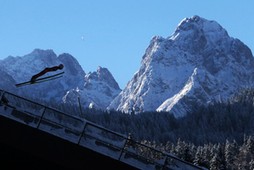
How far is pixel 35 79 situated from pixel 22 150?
3189mm

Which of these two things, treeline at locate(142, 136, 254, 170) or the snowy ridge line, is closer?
the snowy ridge line

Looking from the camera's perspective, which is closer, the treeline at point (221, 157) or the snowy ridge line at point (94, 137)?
the snowy ridge line at point (94, 137)

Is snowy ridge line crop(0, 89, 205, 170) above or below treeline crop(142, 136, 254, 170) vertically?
below

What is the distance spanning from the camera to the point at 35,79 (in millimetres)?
19062

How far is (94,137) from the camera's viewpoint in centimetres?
1706

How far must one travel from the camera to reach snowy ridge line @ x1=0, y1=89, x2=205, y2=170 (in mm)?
16797

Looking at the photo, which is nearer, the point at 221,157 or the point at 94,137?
the point at 94,137

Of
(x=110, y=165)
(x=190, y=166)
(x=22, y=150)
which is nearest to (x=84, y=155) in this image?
(x=110, y=165)

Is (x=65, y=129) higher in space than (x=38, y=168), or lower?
higher

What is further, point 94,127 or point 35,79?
point 35,79

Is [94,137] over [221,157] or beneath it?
beneath

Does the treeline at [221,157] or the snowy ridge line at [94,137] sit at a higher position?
the treeline at [221,157]

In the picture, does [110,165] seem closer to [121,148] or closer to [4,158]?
[121,148]

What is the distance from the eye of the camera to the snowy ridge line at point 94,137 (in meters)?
16.8
